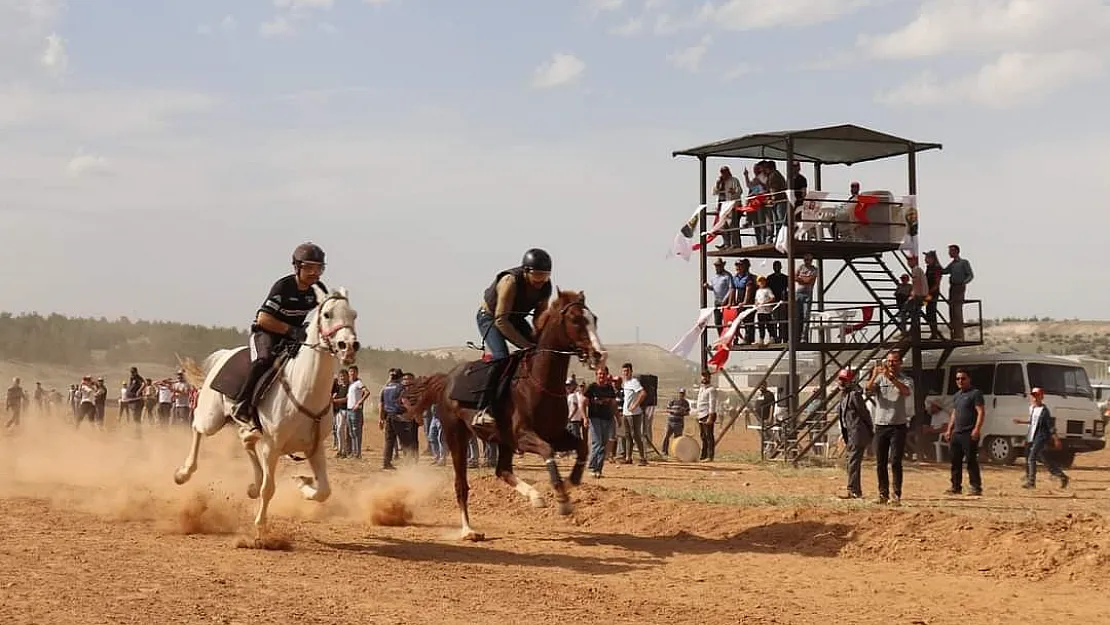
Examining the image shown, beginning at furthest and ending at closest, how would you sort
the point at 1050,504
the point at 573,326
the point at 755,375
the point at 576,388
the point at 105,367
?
the point at 105,367, the point at 755,375, the point at 576,388, the point at 1050,504, the point at 573,326

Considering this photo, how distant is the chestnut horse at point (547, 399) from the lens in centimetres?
1365

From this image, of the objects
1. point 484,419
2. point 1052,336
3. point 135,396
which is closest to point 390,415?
point 484,419

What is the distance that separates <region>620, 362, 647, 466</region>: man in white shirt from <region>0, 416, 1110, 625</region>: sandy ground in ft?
24.7

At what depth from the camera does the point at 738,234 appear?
29859 mm

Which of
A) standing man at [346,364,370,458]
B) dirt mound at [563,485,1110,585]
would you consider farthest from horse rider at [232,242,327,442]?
standing man at [346,364,370,458]

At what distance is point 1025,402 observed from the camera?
89.5 feet

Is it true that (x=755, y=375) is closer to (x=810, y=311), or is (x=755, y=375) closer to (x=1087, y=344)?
(x=810, y=311)

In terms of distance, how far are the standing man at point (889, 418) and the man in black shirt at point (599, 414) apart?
7224 mm

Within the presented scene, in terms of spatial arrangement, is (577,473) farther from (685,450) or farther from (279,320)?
(685,450)

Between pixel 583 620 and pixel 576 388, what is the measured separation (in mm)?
16056

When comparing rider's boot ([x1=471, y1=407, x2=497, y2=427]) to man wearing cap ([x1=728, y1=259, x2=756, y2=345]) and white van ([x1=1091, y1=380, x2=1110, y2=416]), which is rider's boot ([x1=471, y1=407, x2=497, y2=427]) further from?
white van ([x1=1091, y1=380, x2=1110, y2=416])

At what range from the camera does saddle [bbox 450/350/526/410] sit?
14.4 m

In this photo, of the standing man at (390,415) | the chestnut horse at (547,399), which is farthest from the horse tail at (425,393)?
the standing man at (390,415)

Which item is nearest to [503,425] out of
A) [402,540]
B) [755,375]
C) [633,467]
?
[402,540]
